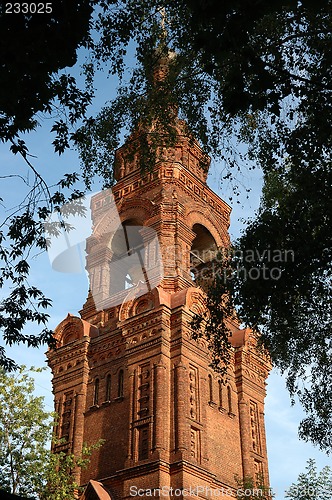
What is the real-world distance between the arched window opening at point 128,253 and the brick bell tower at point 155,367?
0.13 feet

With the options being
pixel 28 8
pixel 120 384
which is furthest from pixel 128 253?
pixel 28 8

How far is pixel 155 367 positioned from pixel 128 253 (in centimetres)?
639

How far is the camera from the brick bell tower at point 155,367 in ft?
57.3

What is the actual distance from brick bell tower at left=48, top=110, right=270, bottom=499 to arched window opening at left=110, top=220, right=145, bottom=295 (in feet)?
0.13

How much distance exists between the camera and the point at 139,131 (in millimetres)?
11922

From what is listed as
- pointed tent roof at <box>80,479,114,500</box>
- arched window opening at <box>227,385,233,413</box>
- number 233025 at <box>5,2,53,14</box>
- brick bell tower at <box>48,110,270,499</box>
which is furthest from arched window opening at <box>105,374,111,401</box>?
number 233025 at <box>5,2,53,14</box>

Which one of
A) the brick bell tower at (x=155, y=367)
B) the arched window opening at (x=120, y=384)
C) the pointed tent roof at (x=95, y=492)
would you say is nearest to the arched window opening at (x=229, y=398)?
the brick bell tower at (x=155, y=367)

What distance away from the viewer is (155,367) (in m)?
18.6

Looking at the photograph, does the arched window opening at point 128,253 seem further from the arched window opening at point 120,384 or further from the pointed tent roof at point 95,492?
the pointed tent roof at point 95,492

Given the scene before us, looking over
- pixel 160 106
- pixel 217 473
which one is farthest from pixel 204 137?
pixel 217 473

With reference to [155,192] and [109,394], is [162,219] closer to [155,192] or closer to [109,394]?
[155,192]

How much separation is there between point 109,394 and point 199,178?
9.46m

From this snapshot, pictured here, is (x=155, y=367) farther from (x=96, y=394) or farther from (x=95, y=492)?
(x=95, y=492)

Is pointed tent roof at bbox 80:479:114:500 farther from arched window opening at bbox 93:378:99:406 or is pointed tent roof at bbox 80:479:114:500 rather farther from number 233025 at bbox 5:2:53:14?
number 233025 at bbox 5:2:53:14
